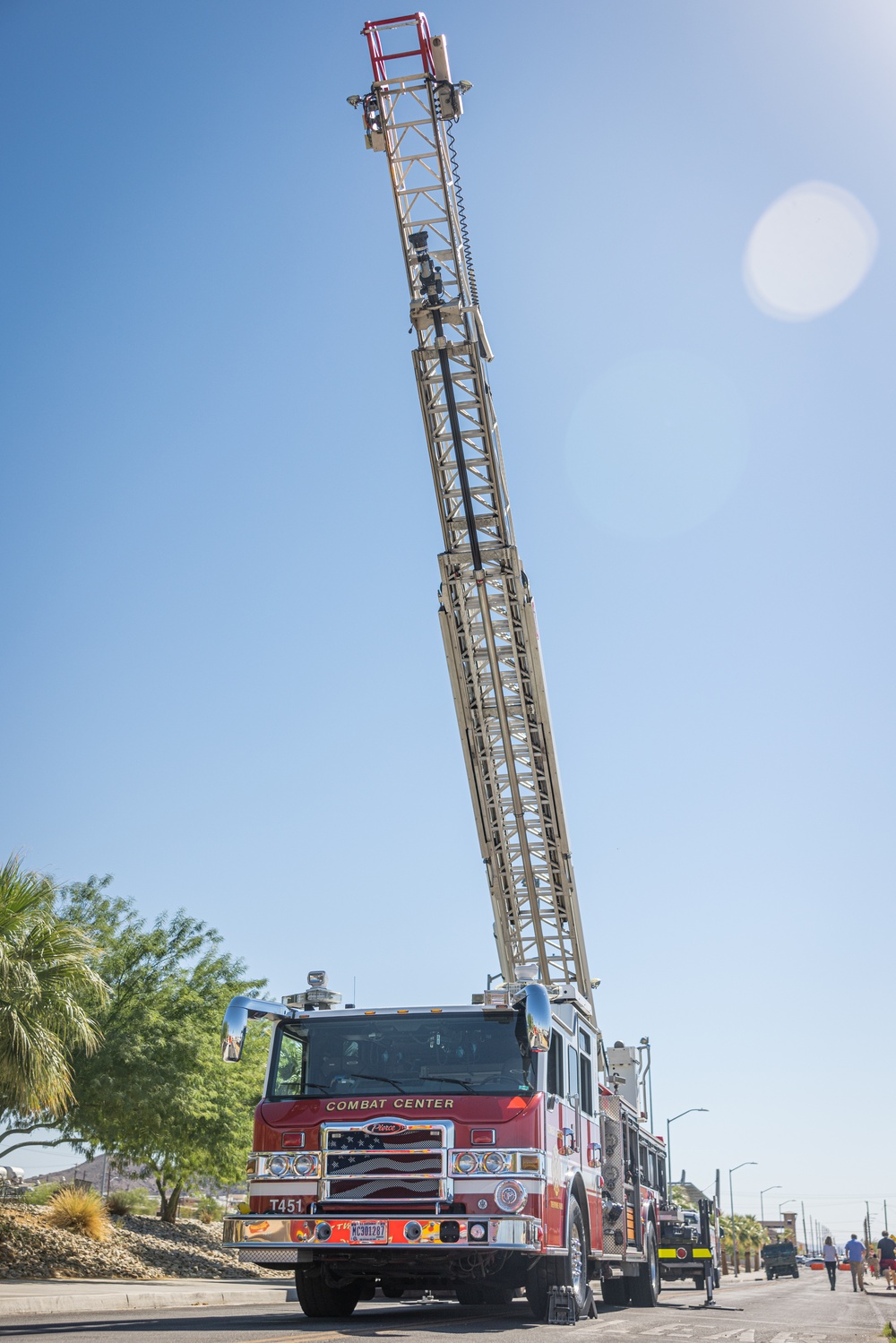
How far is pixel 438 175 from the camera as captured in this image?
1822 cm

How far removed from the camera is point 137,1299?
1536 centimetres

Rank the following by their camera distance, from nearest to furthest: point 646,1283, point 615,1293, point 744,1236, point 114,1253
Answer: point 615,1293 → point 646,1283 → point 114,1253 → point 744,1236

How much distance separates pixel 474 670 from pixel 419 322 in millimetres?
5090

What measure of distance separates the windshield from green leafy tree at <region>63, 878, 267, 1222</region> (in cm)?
1098

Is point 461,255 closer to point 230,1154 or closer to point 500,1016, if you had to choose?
point 500,1016

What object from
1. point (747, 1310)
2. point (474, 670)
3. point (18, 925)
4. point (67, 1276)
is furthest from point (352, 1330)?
point (747, 1310)

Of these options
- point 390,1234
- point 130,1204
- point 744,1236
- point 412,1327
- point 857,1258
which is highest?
point 390,1234

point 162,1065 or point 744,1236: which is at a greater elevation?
point 162,1065

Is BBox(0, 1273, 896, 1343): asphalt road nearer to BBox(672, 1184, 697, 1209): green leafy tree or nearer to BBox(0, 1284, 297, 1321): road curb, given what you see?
BBox(0, 1284, 297, 1321): road curb

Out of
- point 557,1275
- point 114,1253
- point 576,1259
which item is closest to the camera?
point 557,1275

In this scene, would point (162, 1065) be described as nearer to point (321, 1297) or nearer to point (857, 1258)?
point (321, 1297)

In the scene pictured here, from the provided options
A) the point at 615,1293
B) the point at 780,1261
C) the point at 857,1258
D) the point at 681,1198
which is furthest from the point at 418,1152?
the point at 780,1261

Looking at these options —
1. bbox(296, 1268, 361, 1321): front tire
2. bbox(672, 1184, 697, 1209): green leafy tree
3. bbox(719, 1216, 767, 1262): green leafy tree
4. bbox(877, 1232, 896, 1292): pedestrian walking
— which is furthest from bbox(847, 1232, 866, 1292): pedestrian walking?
bbox(719, 1216, 767, 1262): green leafy tree

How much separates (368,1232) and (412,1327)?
40.7 inches
